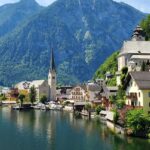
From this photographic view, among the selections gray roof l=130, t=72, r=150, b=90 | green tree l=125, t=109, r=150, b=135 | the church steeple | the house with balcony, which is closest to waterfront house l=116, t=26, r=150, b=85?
the church steeple

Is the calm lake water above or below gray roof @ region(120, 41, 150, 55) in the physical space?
below

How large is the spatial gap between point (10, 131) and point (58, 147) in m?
24.0

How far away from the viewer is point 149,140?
228ft

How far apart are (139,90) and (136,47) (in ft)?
185

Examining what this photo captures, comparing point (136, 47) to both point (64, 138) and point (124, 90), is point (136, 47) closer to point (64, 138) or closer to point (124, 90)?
point (124, 90)

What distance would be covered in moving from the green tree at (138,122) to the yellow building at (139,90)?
6.62m

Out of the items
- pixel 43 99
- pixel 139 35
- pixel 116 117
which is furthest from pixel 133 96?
pixel 43 99

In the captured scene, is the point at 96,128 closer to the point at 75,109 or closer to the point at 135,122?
the point at 135,122

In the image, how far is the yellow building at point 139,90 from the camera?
3140 inches

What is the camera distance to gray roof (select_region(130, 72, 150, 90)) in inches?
3127

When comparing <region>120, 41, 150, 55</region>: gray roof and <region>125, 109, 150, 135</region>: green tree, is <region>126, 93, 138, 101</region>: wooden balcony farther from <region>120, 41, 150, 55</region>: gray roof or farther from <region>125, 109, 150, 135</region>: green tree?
<region>120, 41, 150, 55</region>: gray roof

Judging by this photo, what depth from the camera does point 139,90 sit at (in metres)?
80.9

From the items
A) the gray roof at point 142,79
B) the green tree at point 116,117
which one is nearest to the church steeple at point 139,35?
the gray roof at point 142,79

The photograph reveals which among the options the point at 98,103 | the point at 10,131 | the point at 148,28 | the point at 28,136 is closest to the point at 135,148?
the point at 28,136
